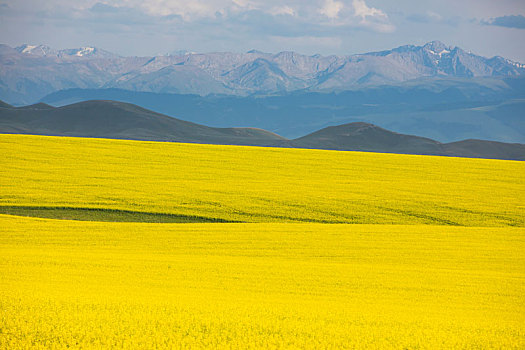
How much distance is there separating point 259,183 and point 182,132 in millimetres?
145176

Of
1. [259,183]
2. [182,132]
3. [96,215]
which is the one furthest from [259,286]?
[182,132]

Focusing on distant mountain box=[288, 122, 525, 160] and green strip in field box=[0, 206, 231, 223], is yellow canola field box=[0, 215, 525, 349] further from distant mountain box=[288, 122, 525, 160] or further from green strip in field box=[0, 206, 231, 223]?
distant mountain box=[288, 122, 525, 160]

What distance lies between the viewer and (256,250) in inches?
653

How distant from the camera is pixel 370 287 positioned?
12.2 meters

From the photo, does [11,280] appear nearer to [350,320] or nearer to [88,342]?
[88,342]

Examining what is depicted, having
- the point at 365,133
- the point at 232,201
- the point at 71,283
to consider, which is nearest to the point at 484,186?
the point at 232,201

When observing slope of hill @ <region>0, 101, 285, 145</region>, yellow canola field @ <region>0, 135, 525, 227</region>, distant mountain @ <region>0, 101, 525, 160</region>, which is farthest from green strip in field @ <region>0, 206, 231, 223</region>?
distant mountain @ <region>0, 101, 525, 160</region>

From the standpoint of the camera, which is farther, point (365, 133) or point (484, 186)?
point (365, 133)

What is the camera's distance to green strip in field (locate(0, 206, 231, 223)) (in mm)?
21969

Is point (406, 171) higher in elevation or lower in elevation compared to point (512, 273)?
higher

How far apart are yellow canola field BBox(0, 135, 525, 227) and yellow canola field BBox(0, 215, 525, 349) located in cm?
302

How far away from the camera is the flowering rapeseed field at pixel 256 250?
303 inches

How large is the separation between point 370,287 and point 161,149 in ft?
87.0

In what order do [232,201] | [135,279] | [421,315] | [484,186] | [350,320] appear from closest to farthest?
[350,320]
[421,315]
[135,279]
[232,201]
[484,186]
